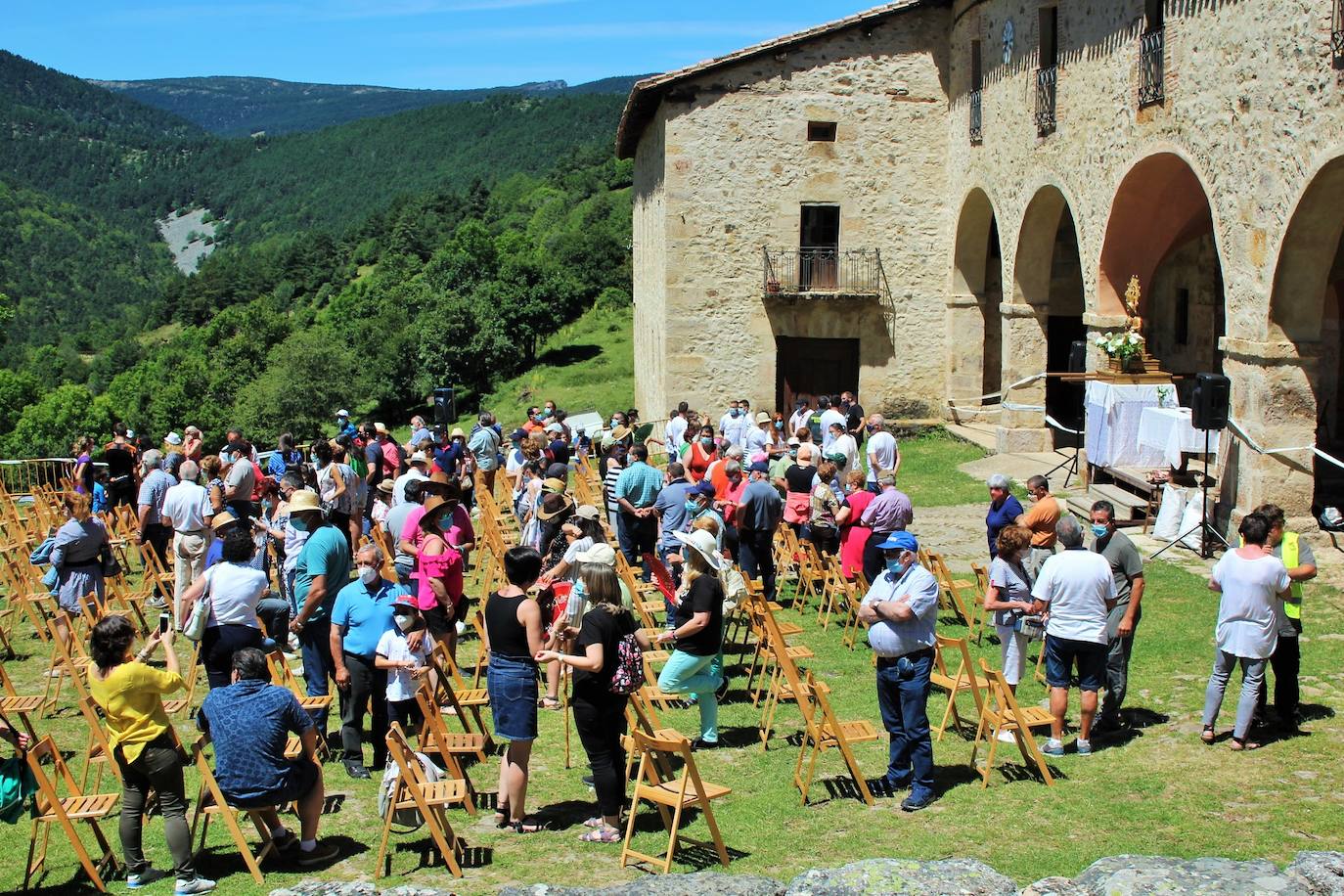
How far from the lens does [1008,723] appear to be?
6.98 metres

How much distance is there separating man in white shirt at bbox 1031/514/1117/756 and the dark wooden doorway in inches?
607

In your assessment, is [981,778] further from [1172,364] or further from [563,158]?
[563,158]

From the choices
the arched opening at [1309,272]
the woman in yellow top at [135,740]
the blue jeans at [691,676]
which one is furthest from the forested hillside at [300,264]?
the woman in yellow top at [135,740]

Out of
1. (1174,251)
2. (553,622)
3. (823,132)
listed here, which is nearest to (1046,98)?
(1174,251)

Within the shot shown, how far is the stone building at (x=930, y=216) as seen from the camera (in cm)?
1647

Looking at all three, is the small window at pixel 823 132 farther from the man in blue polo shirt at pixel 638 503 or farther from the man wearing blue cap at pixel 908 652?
the man wearing blue cap at pixel 908 652

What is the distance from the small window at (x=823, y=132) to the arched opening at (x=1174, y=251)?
5.99m

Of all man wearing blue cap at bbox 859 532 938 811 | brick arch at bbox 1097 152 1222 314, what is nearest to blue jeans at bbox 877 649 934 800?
man wearing blue cap at bbox 859 532 938 811

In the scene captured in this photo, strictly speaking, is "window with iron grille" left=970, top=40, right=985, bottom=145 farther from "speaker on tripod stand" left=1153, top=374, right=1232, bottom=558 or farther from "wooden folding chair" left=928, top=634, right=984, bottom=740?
"wooden folding chair" left=928, top=634, right=984, bottom=740

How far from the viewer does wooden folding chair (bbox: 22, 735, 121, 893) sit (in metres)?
5.68

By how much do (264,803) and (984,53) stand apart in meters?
17.8

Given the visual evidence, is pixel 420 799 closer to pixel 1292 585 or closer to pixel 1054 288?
pixel 1292 585

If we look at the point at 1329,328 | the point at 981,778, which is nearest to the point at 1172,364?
the point at 1329,328

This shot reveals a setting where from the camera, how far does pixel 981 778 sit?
714 centimetres
